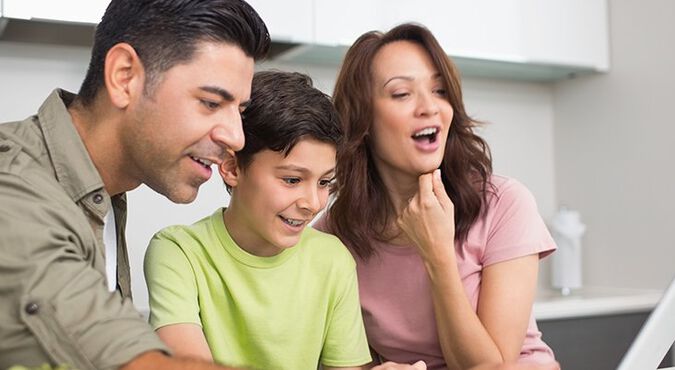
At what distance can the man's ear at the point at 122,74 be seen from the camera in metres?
1.15

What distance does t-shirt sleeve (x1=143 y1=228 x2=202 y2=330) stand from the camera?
1285mm

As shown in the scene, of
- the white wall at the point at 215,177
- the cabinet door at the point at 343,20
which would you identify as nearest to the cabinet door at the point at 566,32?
the white wall at the point at 215,177

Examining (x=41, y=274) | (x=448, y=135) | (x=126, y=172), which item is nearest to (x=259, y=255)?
(x=126, y=172)

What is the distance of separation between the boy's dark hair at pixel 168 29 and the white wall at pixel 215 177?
102cm

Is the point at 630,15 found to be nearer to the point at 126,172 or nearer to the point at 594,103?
the point at 594,103

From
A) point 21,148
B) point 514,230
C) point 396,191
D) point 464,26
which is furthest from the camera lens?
point 464,26

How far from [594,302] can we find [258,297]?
1378 mm

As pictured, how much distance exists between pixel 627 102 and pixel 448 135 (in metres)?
1.27

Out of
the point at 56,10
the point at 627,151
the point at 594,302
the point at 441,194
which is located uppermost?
the point at 56,10

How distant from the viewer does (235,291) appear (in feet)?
4.59

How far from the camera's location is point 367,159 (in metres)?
1.81

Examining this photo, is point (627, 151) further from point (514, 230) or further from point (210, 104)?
point (210, 104)

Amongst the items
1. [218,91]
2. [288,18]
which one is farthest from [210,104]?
[288,18]

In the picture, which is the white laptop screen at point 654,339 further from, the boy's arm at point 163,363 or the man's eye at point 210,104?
the man's eye at point 210,104
